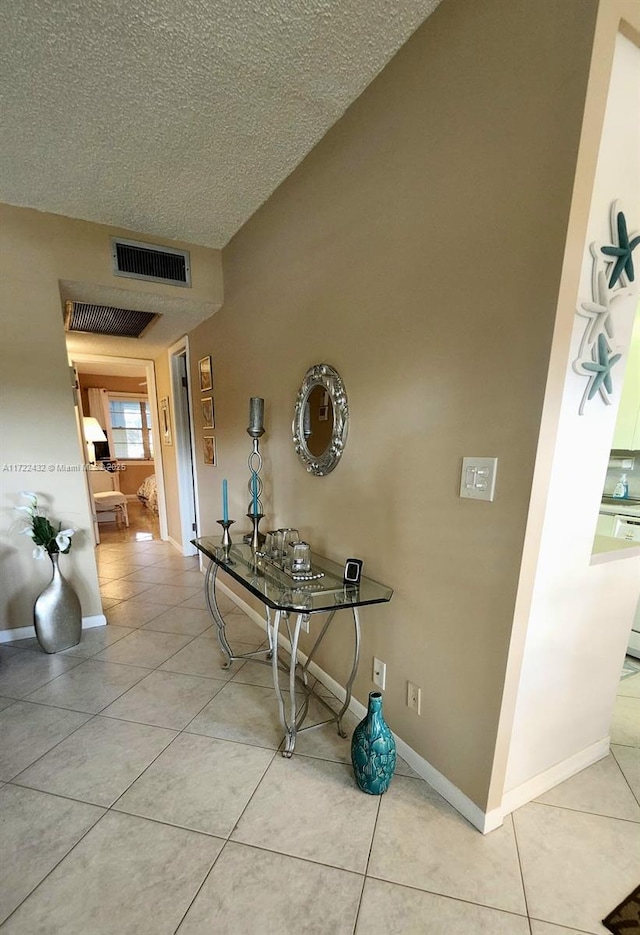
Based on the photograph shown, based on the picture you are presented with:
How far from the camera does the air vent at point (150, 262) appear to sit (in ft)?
7.93

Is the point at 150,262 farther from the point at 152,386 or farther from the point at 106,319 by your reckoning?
the point at 152,386

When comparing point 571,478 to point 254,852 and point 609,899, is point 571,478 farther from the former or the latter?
point 254,852

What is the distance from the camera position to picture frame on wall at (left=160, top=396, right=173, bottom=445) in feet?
13.7

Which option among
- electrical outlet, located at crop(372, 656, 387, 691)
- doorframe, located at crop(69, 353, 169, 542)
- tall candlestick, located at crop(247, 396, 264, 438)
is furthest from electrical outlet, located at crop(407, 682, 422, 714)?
doorframe, located at crop(69, 353, 169, 542)

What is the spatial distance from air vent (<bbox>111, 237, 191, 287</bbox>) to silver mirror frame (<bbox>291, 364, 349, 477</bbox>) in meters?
1.48

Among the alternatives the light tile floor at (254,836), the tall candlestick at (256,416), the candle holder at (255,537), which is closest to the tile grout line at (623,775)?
the light tile floor at (254,836)

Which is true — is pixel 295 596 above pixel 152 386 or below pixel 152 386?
below

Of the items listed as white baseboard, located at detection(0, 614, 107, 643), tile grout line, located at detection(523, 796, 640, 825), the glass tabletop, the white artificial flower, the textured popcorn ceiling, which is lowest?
white baseboard, located at detection(0, 614, 107, 643)

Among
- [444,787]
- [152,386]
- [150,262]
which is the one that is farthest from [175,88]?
[152,386]

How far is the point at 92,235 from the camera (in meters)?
2.33

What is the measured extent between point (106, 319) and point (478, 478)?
3492 millimetres

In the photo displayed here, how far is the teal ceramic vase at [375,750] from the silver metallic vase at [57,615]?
1.95m

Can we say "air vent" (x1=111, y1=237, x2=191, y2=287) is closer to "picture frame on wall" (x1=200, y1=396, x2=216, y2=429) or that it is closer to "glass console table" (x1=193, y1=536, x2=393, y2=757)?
"picture frame on wall" (x1=200, y1=396, x2=216, y2=429)

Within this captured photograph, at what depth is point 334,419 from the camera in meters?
1.69
